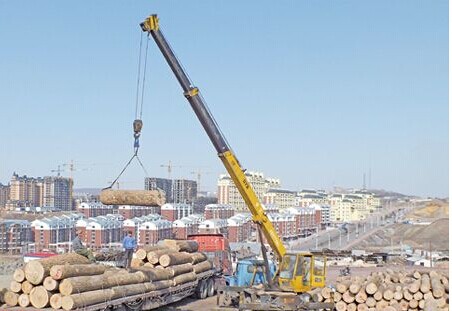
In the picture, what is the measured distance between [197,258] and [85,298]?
7128 millimetres

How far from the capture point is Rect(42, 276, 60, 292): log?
506 inches

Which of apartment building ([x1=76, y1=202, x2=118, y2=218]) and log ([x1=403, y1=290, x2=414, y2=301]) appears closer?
log ([x1=403, y1=290, x2=414, y2=301])

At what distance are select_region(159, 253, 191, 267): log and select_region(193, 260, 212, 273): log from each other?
1.52ft

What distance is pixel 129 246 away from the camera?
641 inches

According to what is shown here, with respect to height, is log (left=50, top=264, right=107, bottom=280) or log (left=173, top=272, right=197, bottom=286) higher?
log (left=50, top=264, right=107, bottom=280)

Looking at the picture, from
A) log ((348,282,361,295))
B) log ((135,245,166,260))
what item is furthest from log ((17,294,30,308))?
log ((348,282,361,295))

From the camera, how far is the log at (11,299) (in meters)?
13.0

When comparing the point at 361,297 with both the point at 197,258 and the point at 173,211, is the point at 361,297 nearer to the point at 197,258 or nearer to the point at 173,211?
the point at 197,258

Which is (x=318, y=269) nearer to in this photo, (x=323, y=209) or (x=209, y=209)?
(x=209, y=209)

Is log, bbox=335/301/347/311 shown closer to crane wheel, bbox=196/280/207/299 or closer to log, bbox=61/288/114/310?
crane wheel, bbox=196/280/207/299

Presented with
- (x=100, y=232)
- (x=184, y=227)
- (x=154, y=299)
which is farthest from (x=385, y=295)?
(x=184, y=227)

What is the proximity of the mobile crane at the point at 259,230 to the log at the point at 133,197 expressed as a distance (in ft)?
10.8

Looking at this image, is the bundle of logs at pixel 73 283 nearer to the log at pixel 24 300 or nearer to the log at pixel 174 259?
the log at pixel 24 300

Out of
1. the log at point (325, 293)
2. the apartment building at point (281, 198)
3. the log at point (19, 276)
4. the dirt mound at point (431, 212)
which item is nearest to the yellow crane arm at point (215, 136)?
the log at point (325, 293)
